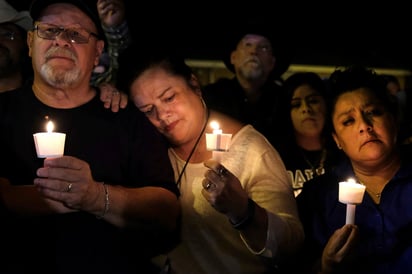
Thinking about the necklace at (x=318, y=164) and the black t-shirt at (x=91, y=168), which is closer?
the black t-shirt at (x=91, y=168)

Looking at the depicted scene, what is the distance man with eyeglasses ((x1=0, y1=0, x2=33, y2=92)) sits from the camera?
4.13 m

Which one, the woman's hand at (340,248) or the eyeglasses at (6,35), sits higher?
the eyeglasses at (6,35)

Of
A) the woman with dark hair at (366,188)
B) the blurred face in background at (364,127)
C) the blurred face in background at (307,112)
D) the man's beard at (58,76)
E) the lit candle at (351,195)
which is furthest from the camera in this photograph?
the blurred face in background at (307,112)

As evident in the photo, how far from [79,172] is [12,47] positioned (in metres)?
2.17

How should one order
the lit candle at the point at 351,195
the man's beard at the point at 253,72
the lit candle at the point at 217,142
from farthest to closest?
1. the man's beard at the point at 253,72
2. the lit candle at the point at 351,195
3. the lit candle at the point at 217,142

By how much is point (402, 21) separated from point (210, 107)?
330 inches

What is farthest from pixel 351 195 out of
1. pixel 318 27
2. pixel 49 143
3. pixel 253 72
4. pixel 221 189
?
pixel 318 27

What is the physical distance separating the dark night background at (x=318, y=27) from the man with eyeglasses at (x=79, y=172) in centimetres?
636

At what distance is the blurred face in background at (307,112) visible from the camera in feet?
15.9

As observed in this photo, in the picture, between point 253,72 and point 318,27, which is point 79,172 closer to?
point 253,72

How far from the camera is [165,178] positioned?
3082 mm

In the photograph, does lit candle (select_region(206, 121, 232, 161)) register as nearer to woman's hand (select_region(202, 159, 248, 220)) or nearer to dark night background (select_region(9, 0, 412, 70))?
woman's hand (select_region(202, 159, 248, 220))

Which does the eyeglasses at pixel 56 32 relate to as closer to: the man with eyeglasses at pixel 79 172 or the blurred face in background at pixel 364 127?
the man with eyeglasses at pixel 79 172

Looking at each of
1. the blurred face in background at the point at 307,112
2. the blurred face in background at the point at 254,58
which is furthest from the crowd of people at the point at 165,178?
the blurred face in background at the point at 254,58
